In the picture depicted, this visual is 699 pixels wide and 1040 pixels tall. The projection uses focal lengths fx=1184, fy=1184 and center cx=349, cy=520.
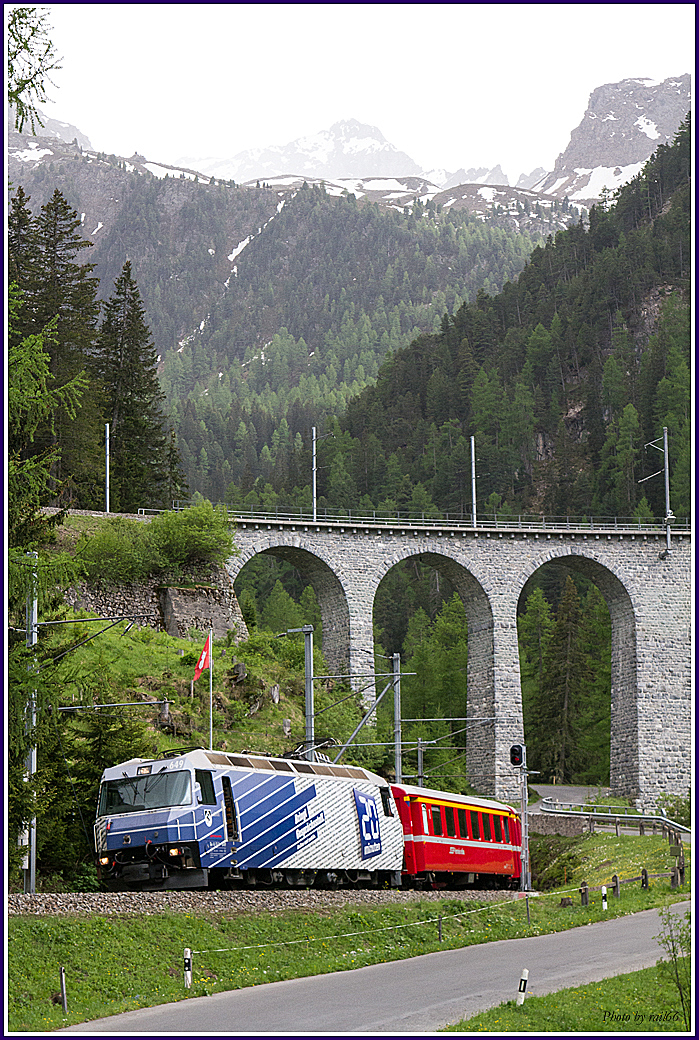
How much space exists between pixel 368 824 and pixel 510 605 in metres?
33.8

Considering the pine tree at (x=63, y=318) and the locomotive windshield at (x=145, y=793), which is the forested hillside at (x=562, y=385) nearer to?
the pine tree at (x=63, y=318)

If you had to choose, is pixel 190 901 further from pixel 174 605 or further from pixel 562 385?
pixel 562 385

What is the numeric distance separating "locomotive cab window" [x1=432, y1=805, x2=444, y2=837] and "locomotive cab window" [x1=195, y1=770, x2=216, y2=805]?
34.3 ft

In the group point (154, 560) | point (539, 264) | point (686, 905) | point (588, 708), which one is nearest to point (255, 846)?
point (686, 905)

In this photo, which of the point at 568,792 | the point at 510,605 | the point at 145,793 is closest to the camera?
the point at 145,793

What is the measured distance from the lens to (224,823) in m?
24.4

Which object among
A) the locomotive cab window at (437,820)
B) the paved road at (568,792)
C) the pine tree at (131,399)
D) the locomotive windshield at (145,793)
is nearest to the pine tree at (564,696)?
the paved road at (568,792)

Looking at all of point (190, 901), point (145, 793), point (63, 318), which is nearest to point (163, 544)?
point (63, 318)

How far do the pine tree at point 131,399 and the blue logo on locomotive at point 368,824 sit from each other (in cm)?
4351

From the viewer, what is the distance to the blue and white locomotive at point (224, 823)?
23625 millimetres

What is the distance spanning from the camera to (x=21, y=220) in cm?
6700

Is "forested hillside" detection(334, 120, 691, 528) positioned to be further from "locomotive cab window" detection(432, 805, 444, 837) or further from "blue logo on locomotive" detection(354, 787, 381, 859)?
"blue logo on locomotive" detection(354, 787, 381, 859)

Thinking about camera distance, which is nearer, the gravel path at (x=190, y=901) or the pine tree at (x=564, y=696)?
the gravel path at (x=190, y=901)

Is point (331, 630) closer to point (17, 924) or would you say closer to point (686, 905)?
point (686, 905)
